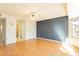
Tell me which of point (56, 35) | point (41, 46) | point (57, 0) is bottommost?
point (41, 46)

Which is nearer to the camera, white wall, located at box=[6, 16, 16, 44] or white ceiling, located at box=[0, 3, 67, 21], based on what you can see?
white ceiling, located at box=[0, 3, 67, 21]

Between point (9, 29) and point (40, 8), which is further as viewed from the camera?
point (9, 29)

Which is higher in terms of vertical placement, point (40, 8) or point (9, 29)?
point (40, 8)

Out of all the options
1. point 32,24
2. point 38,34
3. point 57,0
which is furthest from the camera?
point 32,24

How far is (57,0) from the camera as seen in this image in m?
1.70

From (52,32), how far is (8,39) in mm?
2256

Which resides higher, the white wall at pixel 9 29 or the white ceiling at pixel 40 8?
the white ceiling at pixel 40 8

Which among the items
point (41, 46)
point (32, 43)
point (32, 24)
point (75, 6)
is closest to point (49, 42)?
point (41, 46)

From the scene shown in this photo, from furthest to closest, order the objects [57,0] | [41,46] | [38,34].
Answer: [41,46] → [38,34] → [57,0]

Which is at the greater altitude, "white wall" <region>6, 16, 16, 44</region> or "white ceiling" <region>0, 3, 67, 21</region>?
"white ceiling" <region>0, 3, 67, 21</region>

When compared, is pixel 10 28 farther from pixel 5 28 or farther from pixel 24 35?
pixel 24 35

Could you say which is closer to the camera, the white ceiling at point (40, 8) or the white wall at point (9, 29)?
the white ceiling at point (40, 8)

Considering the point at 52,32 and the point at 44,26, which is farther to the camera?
the point at 44,26

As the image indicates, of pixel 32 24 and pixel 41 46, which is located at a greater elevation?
pixel 32 24
